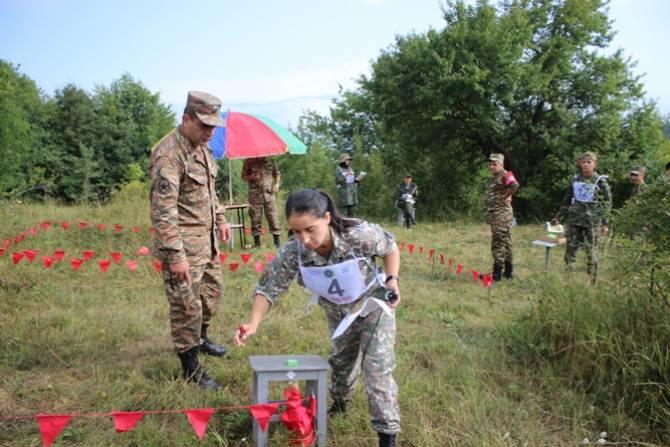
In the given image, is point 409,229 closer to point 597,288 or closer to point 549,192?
point 549,192

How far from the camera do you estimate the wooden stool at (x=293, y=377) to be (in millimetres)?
2809

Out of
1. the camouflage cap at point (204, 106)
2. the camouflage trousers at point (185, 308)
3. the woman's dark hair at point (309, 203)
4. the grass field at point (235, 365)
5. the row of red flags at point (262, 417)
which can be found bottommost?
the grass field at point (235, 365)

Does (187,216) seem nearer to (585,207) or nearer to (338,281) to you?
(338,281)

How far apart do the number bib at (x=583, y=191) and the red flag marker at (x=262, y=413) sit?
5425mm

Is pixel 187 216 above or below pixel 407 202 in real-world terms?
above

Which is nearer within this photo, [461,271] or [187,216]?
[187,216]

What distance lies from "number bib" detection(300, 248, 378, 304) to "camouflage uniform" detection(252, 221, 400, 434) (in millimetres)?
58

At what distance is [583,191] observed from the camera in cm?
691

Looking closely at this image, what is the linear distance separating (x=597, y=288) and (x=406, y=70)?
46.6 feet

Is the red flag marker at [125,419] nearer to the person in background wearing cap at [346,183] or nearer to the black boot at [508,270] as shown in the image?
the black boot at [508,270]

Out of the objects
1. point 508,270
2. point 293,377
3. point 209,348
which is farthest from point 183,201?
point 508,270

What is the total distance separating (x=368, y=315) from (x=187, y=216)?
61.1 inches

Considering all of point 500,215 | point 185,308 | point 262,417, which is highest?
point 500,215

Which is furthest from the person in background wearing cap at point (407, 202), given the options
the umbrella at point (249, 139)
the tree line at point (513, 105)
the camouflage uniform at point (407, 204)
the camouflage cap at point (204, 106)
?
the camouflage cap at point (204, 106)
